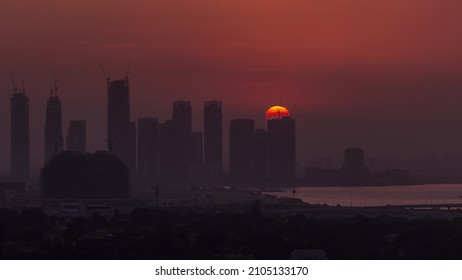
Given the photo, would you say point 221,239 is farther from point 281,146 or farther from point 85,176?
point 281,146

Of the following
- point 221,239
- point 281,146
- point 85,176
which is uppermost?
point 281,146

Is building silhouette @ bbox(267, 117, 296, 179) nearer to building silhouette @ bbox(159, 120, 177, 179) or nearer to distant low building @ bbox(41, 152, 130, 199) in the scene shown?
building silhouette @ bbox(159, 120, 177, 179)

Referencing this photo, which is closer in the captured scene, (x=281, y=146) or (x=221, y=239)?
(x=221, y=239)

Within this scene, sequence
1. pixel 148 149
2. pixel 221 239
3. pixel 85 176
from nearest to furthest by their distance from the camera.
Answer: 1. pixel 221 239
2. pixel 85 176
3. pixel 148 149

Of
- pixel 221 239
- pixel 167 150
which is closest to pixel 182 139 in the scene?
pixel 167 150

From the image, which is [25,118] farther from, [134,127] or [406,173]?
[406,173]

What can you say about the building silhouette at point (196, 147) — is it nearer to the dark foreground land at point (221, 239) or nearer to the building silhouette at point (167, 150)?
the building silhouette at point (167, 150)
